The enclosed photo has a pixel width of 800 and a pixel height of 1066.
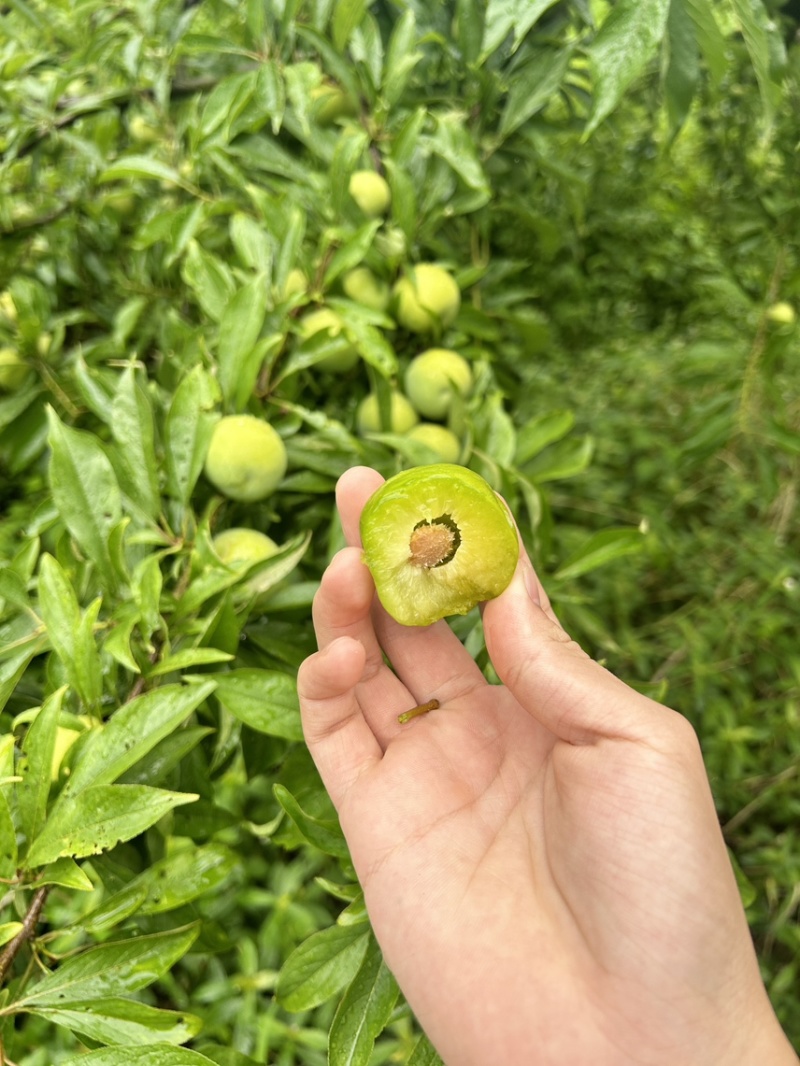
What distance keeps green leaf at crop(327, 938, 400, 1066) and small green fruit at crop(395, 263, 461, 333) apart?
1054 mm

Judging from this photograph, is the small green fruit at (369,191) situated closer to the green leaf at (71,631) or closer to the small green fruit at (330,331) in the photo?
the small green fruit at (330,331)

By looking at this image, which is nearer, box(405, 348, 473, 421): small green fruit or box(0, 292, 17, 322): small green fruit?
box(405, 348, 473, 421): small green fruit

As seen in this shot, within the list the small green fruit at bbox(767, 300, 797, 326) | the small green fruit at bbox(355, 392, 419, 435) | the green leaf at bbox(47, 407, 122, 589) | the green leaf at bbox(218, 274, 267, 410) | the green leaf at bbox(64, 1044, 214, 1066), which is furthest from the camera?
the small green fruit at bbox(767, 300, 797, 326)

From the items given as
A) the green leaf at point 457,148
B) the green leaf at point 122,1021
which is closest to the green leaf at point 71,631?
the green leaf at point 122,1021

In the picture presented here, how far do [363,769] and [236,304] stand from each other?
0.75m

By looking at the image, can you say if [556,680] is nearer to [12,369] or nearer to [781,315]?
[12,369]

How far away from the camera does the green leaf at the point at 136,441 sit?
110 cm

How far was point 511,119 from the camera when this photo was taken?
4.55 ft

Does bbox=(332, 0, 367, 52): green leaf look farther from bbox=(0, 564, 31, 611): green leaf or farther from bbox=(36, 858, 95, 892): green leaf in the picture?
Result: bbox=(36, 858, 95, 892): green leaf

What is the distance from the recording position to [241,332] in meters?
1.17

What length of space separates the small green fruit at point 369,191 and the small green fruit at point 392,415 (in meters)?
0.37

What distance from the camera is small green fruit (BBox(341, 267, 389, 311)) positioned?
1396mm

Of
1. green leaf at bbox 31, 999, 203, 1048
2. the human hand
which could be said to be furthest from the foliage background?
the human hand

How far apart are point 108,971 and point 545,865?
0.53 meters
